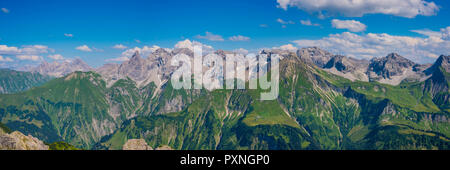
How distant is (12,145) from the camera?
9544 centimetres
